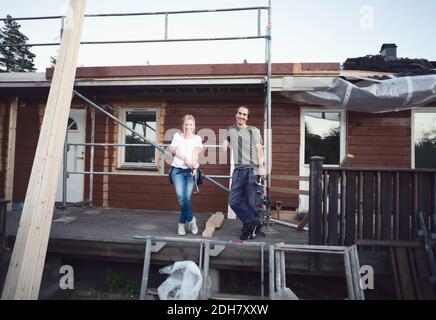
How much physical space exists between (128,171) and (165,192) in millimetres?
947

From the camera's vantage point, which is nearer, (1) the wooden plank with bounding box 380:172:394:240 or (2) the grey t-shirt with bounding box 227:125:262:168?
(1) the wooden plank with bounding box 380:172:394:240

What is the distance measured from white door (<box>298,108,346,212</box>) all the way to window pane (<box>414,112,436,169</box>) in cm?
145

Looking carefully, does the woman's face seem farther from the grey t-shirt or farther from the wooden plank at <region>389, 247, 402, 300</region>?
the wooden plank at <region>389, 247, 402, 300</region>

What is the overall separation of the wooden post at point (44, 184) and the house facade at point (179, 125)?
1631mm

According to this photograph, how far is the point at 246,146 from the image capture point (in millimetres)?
3479

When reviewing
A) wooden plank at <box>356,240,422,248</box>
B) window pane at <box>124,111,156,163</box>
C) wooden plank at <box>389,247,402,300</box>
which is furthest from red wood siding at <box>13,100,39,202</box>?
wooden plank at <box>389,247,402,300</box>

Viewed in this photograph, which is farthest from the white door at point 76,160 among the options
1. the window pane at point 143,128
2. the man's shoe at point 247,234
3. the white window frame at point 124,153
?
the man's shoe at point 247,234

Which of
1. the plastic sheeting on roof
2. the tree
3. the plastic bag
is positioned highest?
the tree

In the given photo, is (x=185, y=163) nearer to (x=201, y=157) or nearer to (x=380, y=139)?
(x=201, y=157)

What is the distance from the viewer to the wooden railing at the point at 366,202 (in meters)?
2.92

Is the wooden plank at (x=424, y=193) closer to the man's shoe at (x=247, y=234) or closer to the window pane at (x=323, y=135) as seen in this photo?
the man's shoe at (x=247, y=234)

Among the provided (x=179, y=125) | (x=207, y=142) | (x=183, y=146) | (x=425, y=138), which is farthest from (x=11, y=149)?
(x=425, y=138)

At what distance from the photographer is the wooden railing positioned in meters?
2.92

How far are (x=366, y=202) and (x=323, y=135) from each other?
2794 mm
